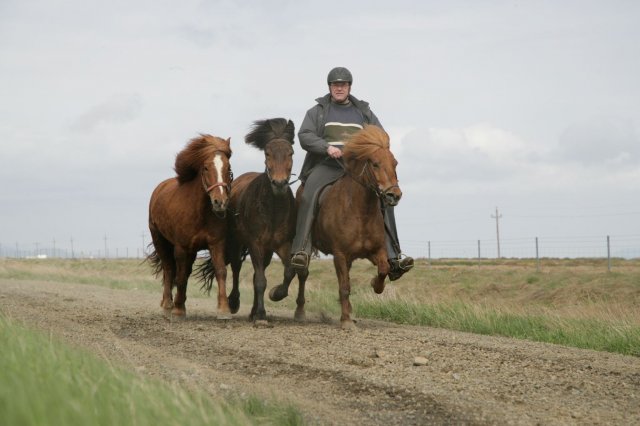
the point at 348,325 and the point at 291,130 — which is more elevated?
the point at 291,130

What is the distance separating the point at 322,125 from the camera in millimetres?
12078

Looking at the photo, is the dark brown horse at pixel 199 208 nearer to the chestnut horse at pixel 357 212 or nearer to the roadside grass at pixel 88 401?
the chestnut horse at pixel 357 212

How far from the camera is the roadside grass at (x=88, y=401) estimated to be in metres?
3.21

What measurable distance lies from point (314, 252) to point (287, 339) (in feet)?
8.97

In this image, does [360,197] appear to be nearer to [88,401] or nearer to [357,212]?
[357,212]

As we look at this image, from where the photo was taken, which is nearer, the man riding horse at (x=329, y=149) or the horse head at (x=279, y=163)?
the horse head at (x=279, y=163)

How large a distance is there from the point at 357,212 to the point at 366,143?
34.8 inches

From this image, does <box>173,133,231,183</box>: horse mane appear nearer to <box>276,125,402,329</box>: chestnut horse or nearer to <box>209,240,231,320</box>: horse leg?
<box>209,240,231,320</box>: horse leg

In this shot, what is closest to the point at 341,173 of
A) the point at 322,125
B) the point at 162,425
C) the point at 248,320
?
the point at 322,125

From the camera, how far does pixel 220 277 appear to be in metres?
12.2

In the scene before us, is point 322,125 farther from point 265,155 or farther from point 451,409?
point 451,409

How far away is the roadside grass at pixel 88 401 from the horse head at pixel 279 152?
5529mm

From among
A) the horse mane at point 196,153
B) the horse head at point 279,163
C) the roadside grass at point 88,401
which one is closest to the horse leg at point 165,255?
the horse mane at point 196,153

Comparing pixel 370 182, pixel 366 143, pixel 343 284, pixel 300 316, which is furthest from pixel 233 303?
pixel 366 143
